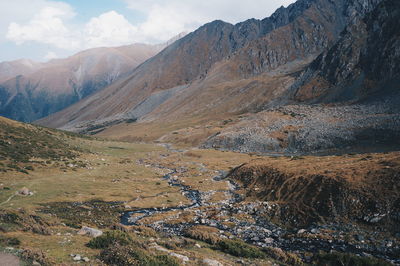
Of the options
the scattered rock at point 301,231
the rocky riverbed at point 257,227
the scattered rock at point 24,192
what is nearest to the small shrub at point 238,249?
the rocky riverbed at point 257,227

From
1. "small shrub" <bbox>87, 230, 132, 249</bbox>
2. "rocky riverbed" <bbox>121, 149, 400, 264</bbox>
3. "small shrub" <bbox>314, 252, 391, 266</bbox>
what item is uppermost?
"small shrub" <bbox>87, 230, 132, 249</bbox>

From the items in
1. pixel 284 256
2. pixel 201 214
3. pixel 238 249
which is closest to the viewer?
pixel 284 256

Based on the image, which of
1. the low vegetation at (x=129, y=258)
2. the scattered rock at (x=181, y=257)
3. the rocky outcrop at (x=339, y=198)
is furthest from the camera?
the rocky outcrop at (x=339, y=198)

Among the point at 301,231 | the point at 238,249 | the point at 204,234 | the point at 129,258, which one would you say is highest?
the point at 129,258

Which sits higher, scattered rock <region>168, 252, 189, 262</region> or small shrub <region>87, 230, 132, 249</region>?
small shrub <region>87, 230, 132, 249</region>

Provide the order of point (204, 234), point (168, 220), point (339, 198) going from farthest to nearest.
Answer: point (168, 220)
point (339, 198)
point (204, 234)

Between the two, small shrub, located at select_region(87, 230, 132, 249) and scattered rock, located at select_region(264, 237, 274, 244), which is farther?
scattered rock, located at select_region(264, 237, 274, 244)

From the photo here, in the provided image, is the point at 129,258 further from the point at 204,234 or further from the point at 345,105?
the point at 345,105

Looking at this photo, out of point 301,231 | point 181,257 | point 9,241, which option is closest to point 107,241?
point 181,257

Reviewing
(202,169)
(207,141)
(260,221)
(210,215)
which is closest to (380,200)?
(260,221)

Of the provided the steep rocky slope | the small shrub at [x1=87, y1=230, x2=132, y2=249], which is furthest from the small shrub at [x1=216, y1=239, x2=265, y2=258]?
the steep rocky slope

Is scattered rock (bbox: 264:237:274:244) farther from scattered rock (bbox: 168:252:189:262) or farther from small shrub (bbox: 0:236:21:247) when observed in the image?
small shrub (bbox: 0:236:21:247)

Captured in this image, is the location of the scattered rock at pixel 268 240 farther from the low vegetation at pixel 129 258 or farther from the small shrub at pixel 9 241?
the small shrub at pixel 9 241

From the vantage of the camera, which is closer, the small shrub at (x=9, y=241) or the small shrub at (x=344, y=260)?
the small shrub at (x=9, y=241)
